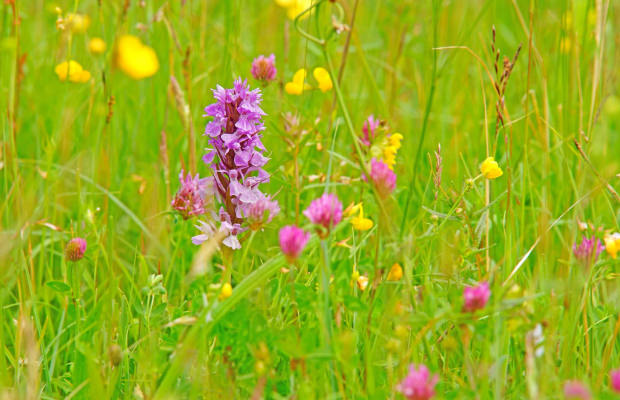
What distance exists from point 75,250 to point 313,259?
50cm

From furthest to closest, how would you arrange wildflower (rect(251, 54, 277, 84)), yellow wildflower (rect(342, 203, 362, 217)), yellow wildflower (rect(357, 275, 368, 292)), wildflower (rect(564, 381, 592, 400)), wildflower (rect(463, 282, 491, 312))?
wildflower (rect(251, 54, 277, 84)) < yellow wildflower (rect(357, 275, 368, 292)) < yellow wildflower (rect(342, 203, 362, 217)) < wildflower (rect(463, 282, 491, 312)) < wildflower (rect(564, 381, 592, 400))

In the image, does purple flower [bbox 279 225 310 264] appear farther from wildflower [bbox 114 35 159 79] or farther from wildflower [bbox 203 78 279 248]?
wildflower [bbox 114 35 159 79]

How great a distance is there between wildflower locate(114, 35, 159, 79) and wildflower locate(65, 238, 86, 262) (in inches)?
15.7

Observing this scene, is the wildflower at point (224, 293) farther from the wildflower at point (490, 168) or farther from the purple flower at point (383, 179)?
the wildflower at point (490, 168)

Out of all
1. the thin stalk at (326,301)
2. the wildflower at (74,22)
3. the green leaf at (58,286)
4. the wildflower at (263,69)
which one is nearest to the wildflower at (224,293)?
the thin stalk at (326,301)

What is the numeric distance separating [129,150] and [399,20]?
1.13 metres

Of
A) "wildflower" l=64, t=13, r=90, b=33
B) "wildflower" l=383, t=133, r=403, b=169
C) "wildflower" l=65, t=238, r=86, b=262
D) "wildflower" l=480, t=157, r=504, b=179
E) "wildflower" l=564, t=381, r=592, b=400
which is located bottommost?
"wildflower" l=65, t=238, r=86, b=262

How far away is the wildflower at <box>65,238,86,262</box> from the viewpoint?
1.51m

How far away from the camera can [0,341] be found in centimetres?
137

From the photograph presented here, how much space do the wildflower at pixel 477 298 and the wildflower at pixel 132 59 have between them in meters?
0.94

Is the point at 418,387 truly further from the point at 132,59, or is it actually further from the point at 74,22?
the point at 74,22

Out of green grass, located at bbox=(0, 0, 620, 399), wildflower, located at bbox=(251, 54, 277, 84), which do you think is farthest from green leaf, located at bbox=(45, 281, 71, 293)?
wildflower, located at bbox=(251, 54, 277, 84)

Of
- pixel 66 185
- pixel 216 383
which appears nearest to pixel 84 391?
pixel 216 383

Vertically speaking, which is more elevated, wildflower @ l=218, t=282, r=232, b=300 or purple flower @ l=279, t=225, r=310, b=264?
purple flower @ l=279, t=225, r=310, b=264
